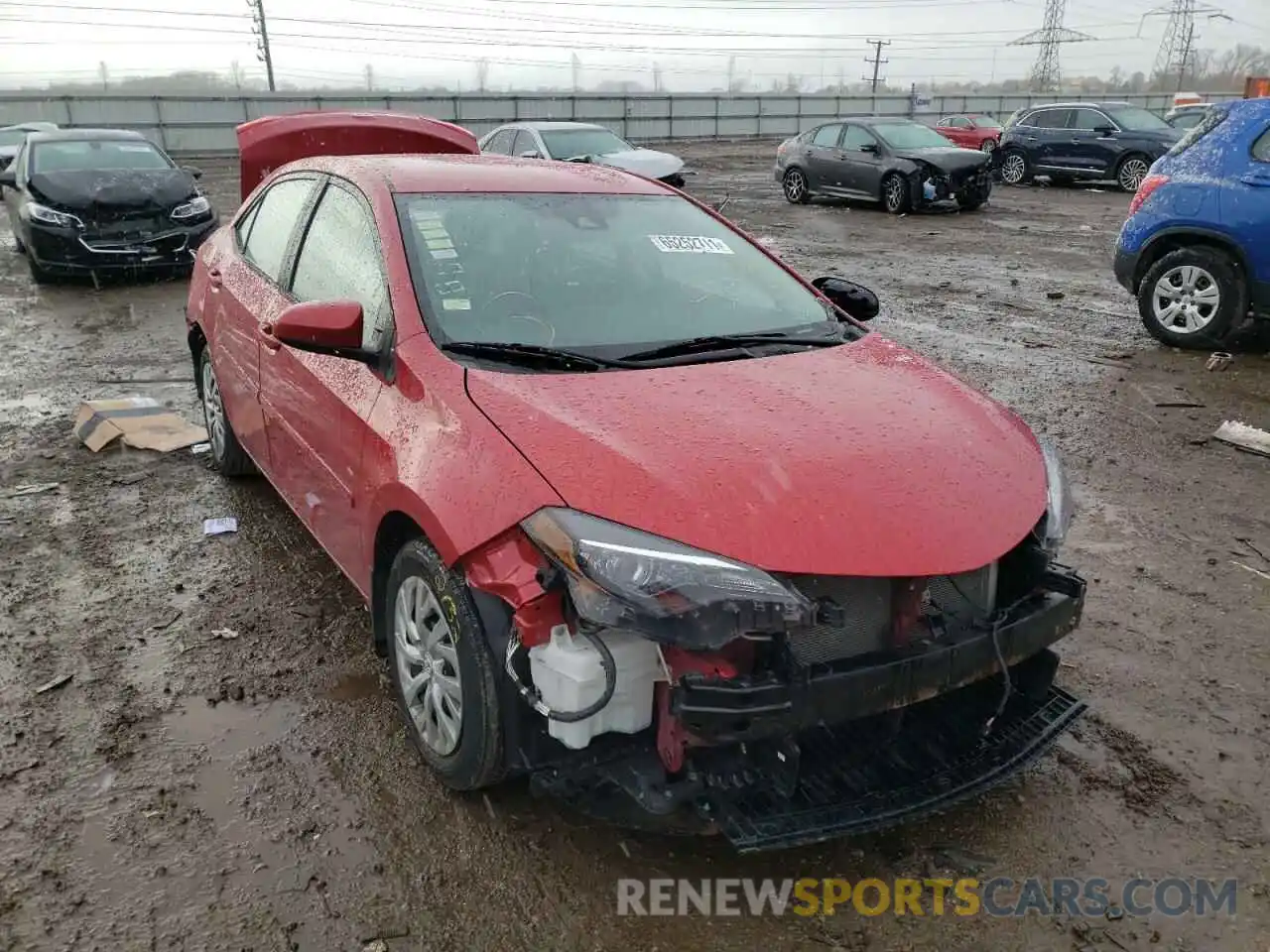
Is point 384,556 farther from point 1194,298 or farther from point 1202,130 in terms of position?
point 1202,130

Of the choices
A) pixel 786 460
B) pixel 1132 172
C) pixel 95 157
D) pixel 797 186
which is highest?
pixel 786 460

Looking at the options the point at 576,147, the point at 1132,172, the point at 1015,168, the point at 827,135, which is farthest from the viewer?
the point at 1015,168

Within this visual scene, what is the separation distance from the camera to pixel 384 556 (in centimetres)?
301

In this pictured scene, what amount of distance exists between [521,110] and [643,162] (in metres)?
22.5

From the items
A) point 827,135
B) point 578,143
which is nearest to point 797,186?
point 827,135

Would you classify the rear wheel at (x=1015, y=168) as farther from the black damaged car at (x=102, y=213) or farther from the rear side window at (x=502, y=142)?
the black damaged car at (x=102, y=213)

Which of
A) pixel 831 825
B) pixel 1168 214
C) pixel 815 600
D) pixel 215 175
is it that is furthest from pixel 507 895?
pixel 215 175

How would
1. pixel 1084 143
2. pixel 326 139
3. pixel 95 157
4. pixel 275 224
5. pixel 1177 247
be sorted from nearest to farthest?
pixel 275 224 → pixel 326 139 → pixel 1177 247 → pixel 95 157 → pixel 1084 143

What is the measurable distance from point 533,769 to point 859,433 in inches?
47.7

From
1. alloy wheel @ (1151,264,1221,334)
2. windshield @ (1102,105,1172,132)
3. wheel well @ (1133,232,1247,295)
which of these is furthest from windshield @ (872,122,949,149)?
alloy wheel @ (1151,264,1221,334)

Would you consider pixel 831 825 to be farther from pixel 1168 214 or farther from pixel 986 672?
pixel 1168 214

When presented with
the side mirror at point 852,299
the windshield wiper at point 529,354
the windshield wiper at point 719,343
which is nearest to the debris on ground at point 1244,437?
the side mirror at point 852,299

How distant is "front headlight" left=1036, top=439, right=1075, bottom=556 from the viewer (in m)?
2.70

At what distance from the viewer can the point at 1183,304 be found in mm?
7883
